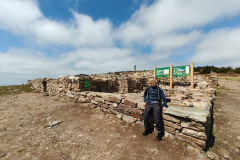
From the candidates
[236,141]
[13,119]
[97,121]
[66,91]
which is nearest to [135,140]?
[97,121]

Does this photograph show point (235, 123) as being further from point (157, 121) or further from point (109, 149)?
point (109, 149)

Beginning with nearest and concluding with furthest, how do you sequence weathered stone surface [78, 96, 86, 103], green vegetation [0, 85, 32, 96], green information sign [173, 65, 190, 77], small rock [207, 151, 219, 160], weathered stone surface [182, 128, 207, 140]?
small rock [207, 151, 219, 160] < weathered stone surface [182, 128, 207, 140] < weathered stone surface [78, 96, 86, 103] < green information sign [173, 65, 190, 77] < green vegetation [0, 85, 32, 96]

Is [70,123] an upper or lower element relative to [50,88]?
lower

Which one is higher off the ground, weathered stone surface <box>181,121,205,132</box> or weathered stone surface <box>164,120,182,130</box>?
weathered stone surface <box>181,121,205,132</box>

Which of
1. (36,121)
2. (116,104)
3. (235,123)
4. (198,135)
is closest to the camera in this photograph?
(198,135)

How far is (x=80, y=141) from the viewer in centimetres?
325

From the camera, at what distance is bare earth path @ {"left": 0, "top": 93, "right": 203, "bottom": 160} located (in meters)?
2.69

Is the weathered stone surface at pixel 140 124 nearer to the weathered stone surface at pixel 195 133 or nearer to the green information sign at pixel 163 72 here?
the weathered stone surface at pixel 195 133

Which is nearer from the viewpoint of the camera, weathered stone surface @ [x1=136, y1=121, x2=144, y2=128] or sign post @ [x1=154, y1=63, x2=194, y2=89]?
weathered stone surface @ [x1=136, y1=121, x2=144, y2=128]

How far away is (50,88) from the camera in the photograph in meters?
10.9

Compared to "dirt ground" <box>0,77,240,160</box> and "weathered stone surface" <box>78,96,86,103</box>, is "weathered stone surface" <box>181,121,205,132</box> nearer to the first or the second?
"dirt ground" <box>0,77,240,160</box>

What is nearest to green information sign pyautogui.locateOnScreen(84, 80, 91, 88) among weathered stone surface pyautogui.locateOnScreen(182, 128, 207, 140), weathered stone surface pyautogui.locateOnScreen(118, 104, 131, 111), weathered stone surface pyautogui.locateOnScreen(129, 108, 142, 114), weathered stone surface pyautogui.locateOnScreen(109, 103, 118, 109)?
weathered stone surface pyautogui.locateOnScreen(109, 103, 118, 109)

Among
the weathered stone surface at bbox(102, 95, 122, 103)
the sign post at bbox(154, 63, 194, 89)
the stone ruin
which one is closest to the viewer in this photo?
the stone ruin

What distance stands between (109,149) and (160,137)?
167cm
